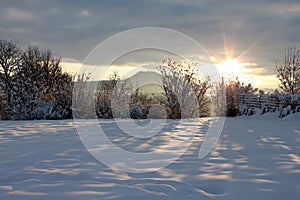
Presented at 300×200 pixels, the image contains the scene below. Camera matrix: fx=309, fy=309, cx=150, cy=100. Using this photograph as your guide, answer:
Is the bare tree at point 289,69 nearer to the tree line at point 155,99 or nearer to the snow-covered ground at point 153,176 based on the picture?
the tree line at point 155,99

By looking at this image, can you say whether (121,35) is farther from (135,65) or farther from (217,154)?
(217,154)

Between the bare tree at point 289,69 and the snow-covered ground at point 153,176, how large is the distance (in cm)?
1793

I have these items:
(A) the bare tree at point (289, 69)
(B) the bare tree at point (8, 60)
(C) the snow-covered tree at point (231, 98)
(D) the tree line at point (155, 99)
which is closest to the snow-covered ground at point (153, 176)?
(D) the tree line at point (155, 99)

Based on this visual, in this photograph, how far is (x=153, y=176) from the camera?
3545mm

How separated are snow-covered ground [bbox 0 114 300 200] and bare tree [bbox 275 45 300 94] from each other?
1793 cm

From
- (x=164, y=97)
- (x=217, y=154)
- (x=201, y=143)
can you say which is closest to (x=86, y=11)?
(x=164, y=97)

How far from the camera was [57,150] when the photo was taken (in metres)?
5.03

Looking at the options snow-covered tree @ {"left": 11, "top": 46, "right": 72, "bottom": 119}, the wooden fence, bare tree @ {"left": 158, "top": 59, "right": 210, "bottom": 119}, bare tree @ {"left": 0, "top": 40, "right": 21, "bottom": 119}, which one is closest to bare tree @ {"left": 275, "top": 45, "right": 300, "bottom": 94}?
the wooden fence

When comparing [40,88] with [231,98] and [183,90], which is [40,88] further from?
[231,98]

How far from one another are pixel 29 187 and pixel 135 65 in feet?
40.1

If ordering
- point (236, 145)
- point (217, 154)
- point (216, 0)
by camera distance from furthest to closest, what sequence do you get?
point (216, 0)
point (236, 145)
point (217, 154)

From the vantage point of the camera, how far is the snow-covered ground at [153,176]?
2.89m

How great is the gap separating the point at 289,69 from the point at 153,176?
21.4 meters

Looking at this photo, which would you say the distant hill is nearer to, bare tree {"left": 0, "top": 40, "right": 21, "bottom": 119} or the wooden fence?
the wooden fence
